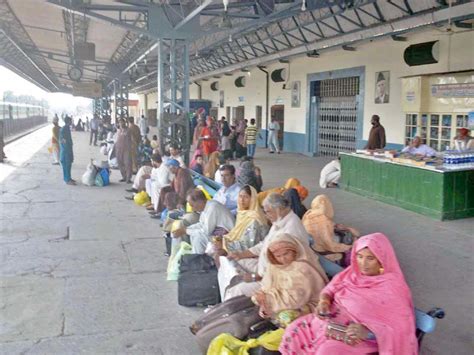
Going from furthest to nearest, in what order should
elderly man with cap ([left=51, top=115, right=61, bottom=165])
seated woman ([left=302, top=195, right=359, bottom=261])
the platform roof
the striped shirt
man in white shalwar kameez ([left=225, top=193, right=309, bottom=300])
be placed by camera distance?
the striped shirt < elderly man with cap ([left=51, top=115, right=61, bottom=165]) < the platform roof < seated woman ([left=302, top=195, right=359, bottom=261]) < man in white shalwar kameez ([left=225, top=193, right=309, bottom=300])

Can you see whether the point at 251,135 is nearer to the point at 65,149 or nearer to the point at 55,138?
the point at 55,138

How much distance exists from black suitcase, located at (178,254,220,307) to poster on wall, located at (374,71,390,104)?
1083cm

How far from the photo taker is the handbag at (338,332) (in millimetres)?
2920

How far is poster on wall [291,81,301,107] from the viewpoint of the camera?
19.7 meters

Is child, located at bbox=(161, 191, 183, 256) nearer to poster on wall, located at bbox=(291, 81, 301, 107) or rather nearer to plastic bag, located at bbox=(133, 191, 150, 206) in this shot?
plastic bag, located at bbox=(133, 191, 150, 206)

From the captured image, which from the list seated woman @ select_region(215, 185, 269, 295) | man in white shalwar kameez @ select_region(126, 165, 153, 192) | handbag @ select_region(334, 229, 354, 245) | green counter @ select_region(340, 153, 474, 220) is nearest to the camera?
seated woman @ select_region(215, 185, 269, 295)

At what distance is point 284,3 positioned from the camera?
11352 mm

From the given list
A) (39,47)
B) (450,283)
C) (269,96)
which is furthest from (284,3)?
(39,47)

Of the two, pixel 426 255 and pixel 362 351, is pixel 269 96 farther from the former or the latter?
pixel 362 351

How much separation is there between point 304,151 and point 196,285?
597 inches

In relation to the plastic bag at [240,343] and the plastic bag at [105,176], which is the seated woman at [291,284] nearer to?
the plastic bag at [240,343]

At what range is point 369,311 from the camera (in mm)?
2895

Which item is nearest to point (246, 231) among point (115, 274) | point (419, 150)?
point (115, 274)

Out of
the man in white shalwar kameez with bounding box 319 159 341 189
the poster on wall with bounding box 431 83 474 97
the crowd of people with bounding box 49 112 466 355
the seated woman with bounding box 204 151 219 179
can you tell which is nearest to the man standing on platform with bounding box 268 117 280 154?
the poster on wall with bounding box 431 83 474 97
